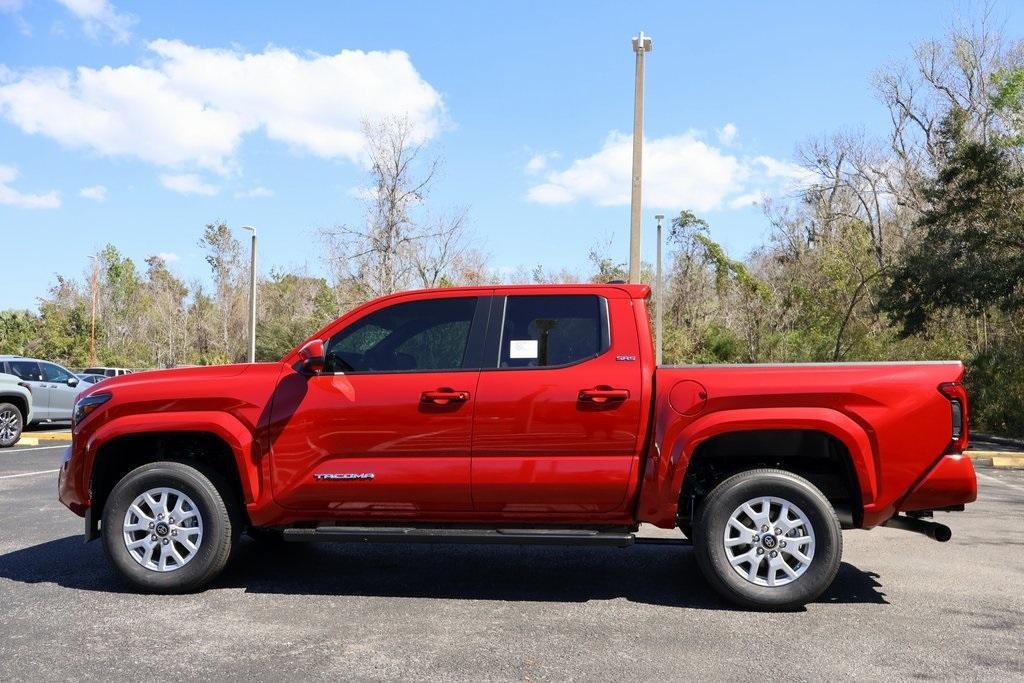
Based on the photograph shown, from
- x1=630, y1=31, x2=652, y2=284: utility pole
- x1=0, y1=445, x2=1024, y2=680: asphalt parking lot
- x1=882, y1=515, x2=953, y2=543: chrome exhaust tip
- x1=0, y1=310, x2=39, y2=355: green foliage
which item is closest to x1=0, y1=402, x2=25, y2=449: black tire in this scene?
x1=0, y1=445, x2=1024, y2=680: asphalt parking lot

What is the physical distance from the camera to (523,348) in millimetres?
5492

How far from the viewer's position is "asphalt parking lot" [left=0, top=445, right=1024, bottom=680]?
421cm

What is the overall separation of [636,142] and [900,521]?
1038 centimetres

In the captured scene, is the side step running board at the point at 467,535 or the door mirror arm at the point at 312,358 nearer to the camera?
the side step running board at the point at 467,535

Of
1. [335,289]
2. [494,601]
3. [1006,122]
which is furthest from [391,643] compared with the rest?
[335,289]

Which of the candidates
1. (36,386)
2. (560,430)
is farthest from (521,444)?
(36,386)

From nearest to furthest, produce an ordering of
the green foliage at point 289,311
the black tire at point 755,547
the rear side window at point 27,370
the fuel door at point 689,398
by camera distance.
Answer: the black tire at point 755,547, the fuel door at point 689,398, the rear side window at point 27,370, the green foliage at point 289,311

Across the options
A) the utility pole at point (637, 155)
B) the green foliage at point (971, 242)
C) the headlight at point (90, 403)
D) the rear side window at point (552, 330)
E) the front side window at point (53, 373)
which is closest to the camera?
the rear side window at point (552, 330)

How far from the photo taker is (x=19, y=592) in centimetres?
552

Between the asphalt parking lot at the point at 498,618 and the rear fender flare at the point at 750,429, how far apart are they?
0.76m

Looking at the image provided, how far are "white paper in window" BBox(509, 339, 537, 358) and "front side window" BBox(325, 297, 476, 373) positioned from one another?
0.29m

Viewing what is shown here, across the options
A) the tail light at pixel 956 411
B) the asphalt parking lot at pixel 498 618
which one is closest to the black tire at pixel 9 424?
the asphalt parking lot at pixel 498 618

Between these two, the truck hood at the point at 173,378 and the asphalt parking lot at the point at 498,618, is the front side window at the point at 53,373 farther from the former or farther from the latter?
the truck hood at the point at 173,378

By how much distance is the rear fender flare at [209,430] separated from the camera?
5.44 meters
